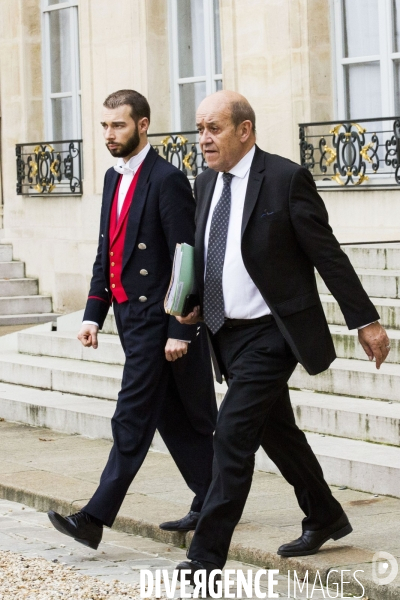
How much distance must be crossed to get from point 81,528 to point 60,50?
11396mm

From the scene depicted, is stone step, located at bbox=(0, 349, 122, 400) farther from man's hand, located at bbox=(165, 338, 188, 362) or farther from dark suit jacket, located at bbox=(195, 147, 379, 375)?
dark suit jacket, located at bbox=(195, 147, 379, 375)

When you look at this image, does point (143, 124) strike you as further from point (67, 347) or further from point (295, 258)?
point (67, 347)

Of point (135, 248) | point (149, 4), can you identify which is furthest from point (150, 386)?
point (149, 4)

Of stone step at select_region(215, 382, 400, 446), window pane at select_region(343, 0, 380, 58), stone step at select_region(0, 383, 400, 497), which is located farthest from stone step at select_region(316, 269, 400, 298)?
window pane at select_region(343, 0, 380, 58)

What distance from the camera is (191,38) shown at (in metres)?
14.5

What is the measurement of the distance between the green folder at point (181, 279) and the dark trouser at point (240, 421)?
0.69 ft

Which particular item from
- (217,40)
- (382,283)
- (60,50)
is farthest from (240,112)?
(60,50)

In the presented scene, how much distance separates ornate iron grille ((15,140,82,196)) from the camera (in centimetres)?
1559

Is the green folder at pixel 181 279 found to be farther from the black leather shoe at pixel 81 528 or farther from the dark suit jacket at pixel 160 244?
the black leather shoe at pixel 81 528

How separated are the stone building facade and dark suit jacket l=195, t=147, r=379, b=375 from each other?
6.35 meters

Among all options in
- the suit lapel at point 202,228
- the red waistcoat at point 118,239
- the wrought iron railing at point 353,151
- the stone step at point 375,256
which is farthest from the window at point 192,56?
the suit lapel at point 202,228

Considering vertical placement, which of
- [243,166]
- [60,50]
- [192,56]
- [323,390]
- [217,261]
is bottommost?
[323,390]

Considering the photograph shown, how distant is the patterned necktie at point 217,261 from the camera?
5289 millimetres

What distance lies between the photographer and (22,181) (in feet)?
53.7
